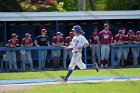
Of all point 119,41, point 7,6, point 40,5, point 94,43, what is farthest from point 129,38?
point 40,5

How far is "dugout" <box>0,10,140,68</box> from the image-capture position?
21250mm

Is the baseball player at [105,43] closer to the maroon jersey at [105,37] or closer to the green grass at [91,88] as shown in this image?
the maroon jersey at [105,37]

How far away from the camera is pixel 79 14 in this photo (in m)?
21.8

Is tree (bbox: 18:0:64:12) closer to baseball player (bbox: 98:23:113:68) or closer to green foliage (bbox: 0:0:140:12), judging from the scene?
green foliage (bbox: 0:0:140:12)

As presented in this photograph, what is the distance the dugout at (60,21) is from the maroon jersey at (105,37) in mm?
2020

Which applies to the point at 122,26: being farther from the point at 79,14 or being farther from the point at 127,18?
the point at 79,14

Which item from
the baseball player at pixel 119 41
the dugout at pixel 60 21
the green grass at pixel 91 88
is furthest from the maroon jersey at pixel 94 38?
the green grass at pixel 91 88

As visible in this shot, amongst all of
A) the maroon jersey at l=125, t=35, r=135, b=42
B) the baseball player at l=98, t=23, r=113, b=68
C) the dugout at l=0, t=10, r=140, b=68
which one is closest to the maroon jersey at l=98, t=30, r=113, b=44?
the baseball player at l=98, t=23, r=113, b=68

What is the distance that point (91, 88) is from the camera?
42.4ft

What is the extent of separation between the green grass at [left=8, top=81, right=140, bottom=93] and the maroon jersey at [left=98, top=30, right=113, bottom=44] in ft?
18.8

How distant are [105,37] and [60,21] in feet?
11.8

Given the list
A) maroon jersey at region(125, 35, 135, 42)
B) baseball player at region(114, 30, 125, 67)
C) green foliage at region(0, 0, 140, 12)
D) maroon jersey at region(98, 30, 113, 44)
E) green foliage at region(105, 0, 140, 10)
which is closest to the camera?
maroon jersey at region(98, 30, 113, 44)

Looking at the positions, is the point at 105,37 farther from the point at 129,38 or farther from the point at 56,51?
the point at 56,51

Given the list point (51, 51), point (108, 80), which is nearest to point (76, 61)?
point (108, 80)
